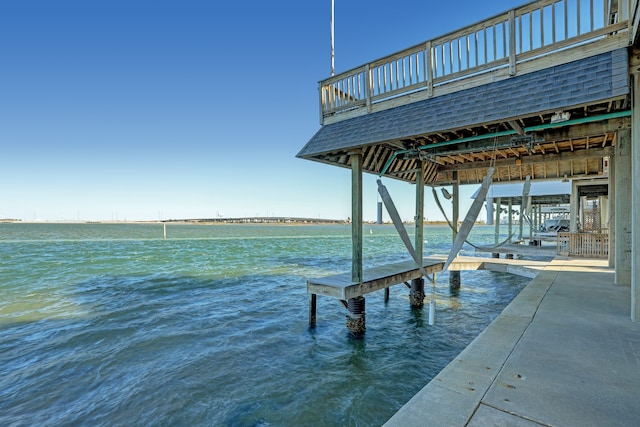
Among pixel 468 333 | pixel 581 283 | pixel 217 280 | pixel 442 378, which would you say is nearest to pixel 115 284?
pixel 217 280

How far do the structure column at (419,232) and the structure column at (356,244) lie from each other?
2.02m

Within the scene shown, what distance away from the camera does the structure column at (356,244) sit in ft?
20.8

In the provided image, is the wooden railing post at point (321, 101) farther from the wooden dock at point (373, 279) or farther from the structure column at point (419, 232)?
the wooden dock at point (373, 279)

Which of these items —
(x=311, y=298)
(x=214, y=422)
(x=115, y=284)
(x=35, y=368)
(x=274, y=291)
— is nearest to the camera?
(x=214, y=422)

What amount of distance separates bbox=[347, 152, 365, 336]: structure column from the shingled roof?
52cm

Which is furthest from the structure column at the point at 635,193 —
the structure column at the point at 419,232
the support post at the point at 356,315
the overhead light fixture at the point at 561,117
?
the support post at the point at 356,315

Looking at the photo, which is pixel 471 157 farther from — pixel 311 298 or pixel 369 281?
pixel 311 298

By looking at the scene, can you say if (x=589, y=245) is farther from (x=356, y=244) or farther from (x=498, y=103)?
(x=356, y=244)

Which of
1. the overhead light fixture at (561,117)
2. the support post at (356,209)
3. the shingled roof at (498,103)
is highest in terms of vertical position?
the shingled roof at (498,103)

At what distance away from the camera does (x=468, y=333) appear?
670 centimetres

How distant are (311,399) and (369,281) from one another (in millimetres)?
2944

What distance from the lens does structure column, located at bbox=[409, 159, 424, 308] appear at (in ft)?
25.9

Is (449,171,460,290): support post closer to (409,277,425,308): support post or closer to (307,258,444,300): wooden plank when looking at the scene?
(409,277,425,308): support post

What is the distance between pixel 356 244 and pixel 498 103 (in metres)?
→ 3.57
